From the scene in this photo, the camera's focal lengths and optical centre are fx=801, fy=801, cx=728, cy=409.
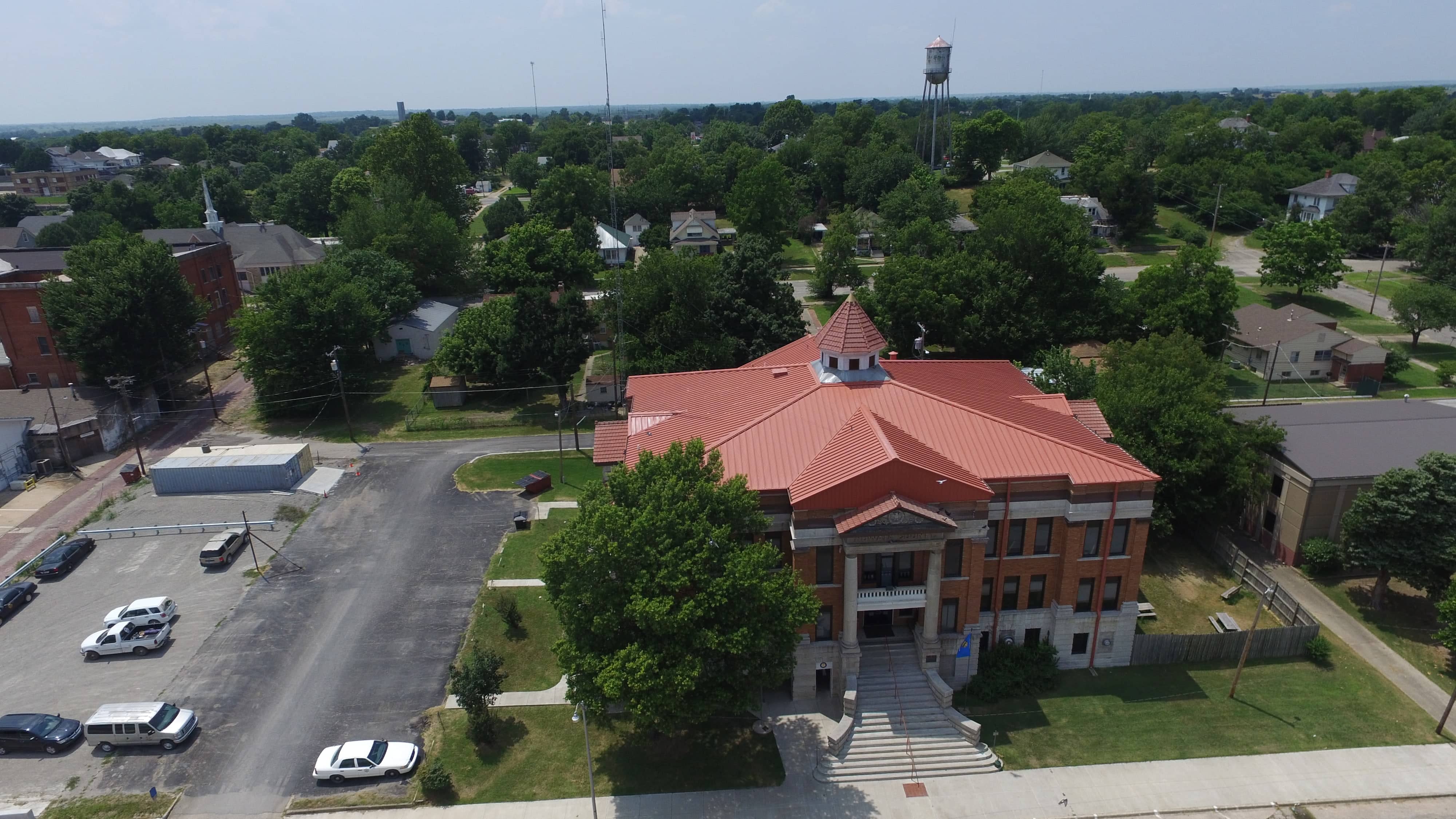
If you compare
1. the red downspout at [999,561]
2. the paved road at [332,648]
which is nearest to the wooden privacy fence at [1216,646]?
the red downspout at [999,561]

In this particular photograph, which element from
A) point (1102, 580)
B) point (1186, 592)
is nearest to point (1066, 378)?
point (1186, 592)

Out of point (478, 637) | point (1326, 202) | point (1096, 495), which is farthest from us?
point (1326, 202)

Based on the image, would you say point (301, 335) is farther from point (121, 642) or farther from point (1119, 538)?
point (1119, 538)

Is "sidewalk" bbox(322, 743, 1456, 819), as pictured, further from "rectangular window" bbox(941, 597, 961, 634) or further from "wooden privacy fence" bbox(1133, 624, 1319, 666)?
"rectangular window" bbox(941, 597, 961, 634)

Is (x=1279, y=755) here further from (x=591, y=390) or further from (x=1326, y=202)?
(x=1326, y=202)

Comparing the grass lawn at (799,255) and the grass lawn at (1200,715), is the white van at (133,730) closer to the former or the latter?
the grass lawn at (1200,715)

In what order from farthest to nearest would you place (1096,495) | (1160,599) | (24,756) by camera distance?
(1160,599) → (1096,495) → (24,756)

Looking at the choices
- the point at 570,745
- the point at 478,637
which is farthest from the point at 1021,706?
the point at 478,637
